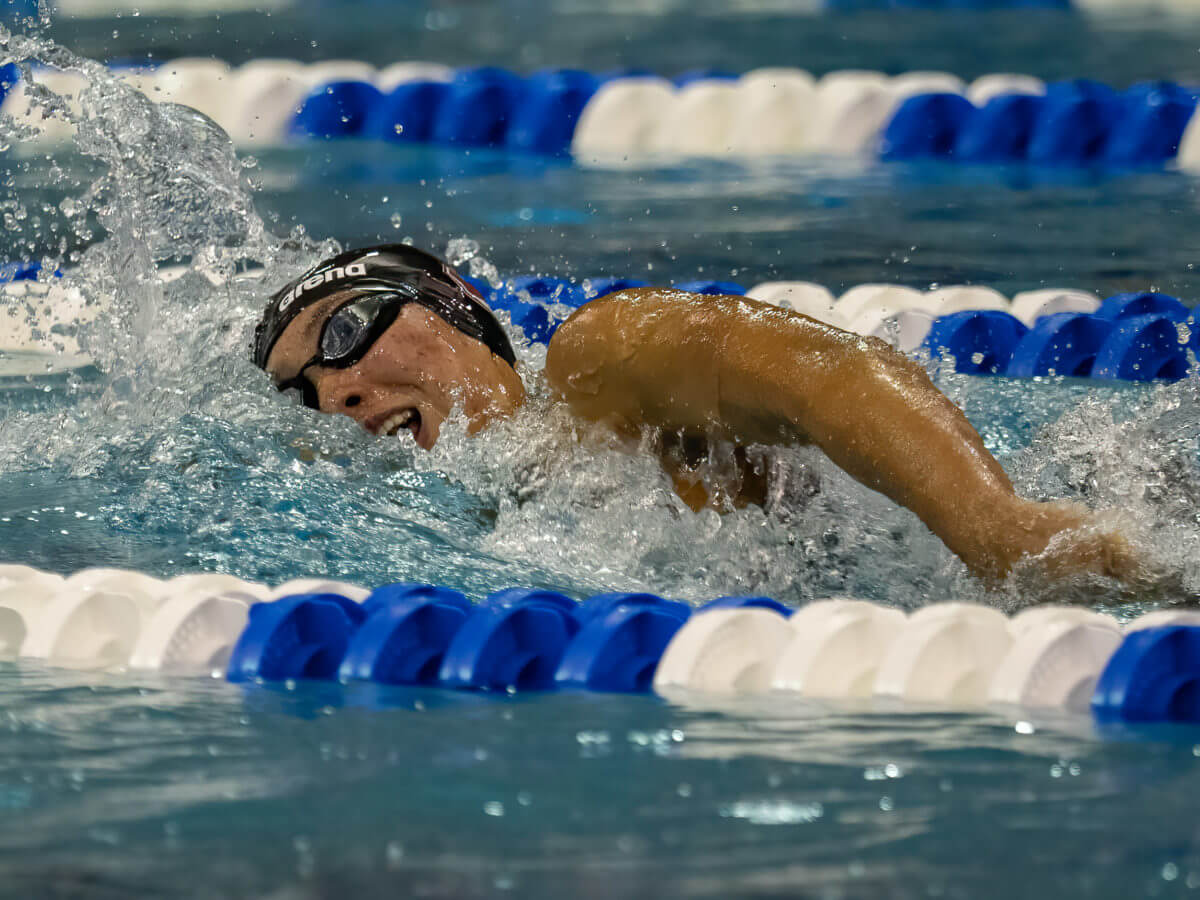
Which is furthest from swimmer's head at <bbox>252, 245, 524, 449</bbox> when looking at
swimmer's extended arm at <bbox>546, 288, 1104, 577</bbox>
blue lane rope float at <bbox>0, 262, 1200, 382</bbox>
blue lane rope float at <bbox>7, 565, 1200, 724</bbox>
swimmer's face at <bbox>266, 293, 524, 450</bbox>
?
blue lane rope float at <bbox>0, 262, 1200, 382</bbox>

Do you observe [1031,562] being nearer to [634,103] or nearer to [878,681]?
[878,681]

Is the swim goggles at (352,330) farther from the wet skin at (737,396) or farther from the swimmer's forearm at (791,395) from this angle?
the swimmer's forearm at (791,395)

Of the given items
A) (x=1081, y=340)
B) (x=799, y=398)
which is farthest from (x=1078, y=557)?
(x=1081, y=340)

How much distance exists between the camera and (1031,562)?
5.88 feet

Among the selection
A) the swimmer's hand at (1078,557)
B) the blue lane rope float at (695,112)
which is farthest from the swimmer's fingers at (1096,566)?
the blue lane rope float at (695,112)

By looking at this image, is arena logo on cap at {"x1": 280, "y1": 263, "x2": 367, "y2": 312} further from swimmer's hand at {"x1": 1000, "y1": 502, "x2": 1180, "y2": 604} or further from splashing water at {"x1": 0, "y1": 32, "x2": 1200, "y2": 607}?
swimmer's hand at {"x1": 1000, "y1": 502, "x2": 1180, "y2": 604}

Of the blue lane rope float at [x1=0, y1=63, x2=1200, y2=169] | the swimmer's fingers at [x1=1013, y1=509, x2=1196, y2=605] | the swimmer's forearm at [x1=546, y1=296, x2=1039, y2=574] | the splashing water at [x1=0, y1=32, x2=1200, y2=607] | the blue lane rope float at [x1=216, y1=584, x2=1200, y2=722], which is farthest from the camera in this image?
the blue lane rope float at [x1=0, y1=63, x2=1200, y2=169]

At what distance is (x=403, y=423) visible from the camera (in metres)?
2.50

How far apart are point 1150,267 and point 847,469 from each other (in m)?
2.77

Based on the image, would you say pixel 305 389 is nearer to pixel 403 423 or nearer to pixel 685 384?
pixel 403 423

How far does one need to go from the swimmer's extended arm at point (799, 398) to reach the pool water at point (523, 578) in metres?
0.09

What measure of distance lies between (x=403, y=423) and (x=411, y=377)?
0.25ft

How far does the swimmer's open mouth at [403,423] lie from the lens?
2.48m

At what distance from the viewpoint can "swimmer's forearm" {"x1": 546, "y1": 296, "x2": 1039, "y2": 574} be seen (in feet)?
6.11
